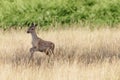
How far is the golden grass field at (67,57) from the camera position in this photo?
6.98m

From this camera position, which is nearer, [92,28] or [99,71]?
[99,71]

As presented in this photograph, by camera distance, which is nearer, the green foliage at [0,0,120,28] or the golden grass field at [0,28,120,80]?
the golden grass field at [0,28,120,80]

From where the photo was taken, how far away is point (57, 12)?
15617 mm

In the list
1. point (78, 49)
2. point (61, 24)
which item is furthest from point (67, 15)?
point (78, 49)

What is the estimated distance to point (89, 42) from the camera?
10.9 meters

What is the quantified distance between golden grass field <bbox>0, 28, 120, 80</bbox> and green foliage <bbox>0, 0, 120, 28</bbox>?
1.85m

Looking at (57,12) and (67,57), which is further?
(57,12)

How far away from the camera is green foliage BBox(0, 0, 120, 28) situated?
1523cm

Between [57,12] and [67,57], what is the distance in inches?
279

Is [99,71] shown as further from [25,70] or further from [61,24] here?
[61,24]

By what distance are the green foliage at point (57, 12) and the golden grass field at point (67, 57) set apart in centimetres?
185

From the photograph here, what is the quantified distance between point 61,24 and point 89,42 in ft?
13.9

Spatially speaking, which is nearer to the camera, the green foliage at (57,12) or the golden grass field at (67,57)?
the golden grass field at (67,57)

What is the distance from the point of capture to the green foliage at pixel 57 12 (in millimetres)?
15227
